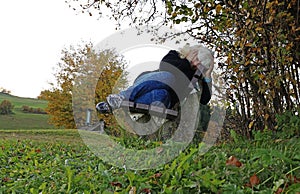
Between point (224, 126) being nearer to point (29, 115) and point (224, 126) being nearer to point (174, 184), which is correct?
point (174, 184)

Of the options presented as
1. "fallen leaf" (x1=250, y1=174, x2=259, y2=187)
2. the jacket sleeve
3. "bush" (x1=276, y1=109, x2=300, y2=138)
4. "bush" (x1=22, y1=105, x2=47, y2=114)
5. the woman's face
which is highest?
"bush" (x1=22, y1=105, x2=47, y2=114)

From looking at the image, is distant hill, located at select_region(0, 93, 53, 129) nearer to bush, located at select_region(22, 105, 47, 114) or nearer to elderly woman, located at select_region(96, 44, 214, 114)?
bush, located at select_region(22, 105, 47, 114)

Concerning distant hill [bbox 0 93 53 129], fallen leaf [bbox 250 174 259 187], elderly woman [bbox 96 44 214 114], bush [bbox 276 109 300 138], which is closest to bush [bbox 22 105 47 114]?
distant hill [bbox 0 93 53 129]

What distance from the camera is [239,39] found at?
4207 mm

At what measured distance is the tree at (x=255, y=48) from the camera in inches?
141

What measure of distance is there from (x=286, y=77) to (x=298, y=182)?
2.14 m

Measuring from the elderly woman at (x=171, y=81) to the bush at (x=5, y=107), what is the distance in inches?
925

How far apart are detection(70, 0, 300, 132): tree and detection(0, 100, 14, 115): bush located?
22.8 metres

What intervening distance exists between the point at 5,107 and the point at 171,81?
957 inches

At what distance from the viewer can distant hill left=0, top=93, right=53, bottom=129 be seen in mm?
22547

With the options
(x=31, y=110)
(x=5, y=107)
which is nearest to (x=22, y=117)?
(x=5, y=107)

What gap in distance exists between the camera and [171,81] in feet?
12.6

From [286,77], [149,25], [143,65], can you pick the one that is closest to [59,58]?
[149,25]

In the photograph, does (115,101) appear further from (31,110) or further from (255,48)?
(31,110)
